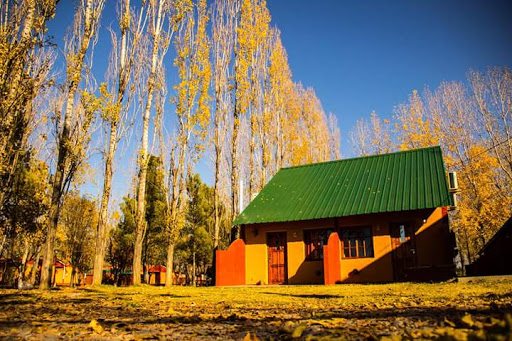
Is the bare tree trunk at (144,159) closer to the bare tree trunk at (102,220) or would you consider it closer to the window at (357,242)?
the bare tree trunk at (102,220)

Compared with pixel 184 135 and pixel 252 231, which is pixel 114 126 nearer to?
pixel 184 135

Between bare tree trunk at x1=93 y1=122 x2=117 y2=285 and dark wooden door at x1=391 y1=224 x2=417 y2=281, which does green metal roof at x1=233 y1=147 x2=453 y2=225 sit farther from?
bare tree trunk at x1=93 y1=122 x2=117 y2=285

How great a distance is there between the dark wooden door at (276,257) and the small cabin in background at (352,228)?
0.04 metres

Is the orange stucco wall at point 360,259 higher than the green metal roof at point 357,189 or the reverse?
the reverse

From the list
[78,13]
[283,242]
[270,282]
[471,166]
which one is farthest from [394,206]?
[471,166]

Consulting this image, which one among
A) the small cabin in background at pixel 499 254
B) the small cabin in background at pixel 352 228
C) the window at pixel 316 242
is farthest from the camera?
the window at pixel 316 242

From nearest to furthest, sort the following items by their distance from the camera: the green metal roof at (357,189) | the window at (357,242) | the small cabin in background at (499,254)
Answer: the small cabin in background at (499,254) → the green metal roof at (357,189) → the window at (357,242)

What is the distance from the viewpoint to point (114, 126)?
15.3 meters

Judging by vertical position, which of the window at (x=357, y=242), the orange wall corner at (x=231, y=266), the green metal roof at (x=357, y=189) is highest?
the green metal roof at (x=357, y=189)

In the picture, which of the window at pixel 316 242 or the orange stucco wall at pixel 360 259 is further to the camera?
the window at pixel 316 242

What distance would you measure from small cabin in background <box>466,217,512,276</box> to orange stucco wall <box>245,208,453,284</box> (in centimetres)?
212

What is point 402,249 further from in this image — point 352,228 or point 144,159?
point 144,159

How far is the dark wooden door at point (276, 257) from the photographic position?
16.7 metres

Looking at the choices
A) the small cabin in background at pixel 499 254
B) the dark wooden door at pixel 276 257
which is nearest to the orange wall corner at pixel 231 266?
the dark wooden door at pixel 276 257
